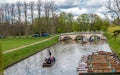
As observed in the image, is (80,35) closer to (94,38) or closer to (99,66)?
(94,38)

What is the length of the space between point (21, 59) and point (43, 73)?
12246mm

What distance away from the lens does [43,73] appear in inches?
1302

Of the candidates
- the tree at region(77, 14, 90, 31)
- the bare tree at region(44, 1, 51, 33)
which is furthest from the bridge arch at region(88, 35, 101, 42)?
the tree at region(77, 14, 90, 31)

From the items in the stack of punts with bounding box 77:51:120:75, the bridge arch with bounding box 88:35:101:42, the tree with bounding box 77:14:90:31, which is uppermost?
the stack of punts with bounding box 77:51:120:75

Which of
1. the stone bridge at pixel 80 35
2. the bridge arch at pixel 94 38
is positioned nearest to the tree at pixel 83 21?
the bridge arch at pixel 94 38

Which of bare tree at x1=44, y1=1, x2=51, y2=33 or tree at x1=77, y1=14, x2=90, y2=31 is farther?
tree at x1=77, y1=14, x2=90, y2=31

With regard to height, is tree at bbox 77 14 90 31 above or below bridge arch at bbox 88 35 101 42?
above

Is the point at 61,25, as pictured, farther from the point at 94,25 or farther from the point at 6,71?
the point at 6,71

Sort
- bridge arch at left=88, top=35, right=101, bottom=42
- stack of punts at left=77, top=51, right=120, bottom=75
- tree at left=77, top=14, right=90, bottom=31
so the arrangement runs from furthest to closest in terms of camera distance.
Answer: tree at left=77, top=14, right=90, bottom=31 < bridge arch at left=88, top=35, right=101, bottom=42 < stack of punts at left=77, top=51, right=120, bottom=75

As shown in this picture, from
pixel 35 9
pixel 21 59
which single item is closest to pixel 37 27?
pixel 35 9

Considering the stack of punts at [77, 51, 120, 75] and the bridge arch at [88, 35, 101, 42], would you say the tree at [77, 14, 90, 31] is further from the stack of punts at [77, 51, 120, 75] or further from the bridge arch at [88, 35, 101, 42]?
the stack of punts at [77, 51, 120, 75]

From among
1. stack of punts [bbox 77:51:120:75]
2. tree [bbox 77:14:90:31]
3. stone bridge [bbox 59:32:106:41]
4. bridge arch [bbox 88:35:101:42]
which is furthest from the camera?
tree [bbox 77:14:90:31]

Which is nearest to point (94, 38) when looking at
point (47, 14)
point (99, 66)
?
point (47, 14)

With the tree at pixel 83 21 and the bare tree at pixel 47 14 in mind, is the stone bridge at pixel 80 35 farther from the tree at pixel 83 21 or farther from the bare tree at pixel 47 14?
the tree at pixel 83 21
